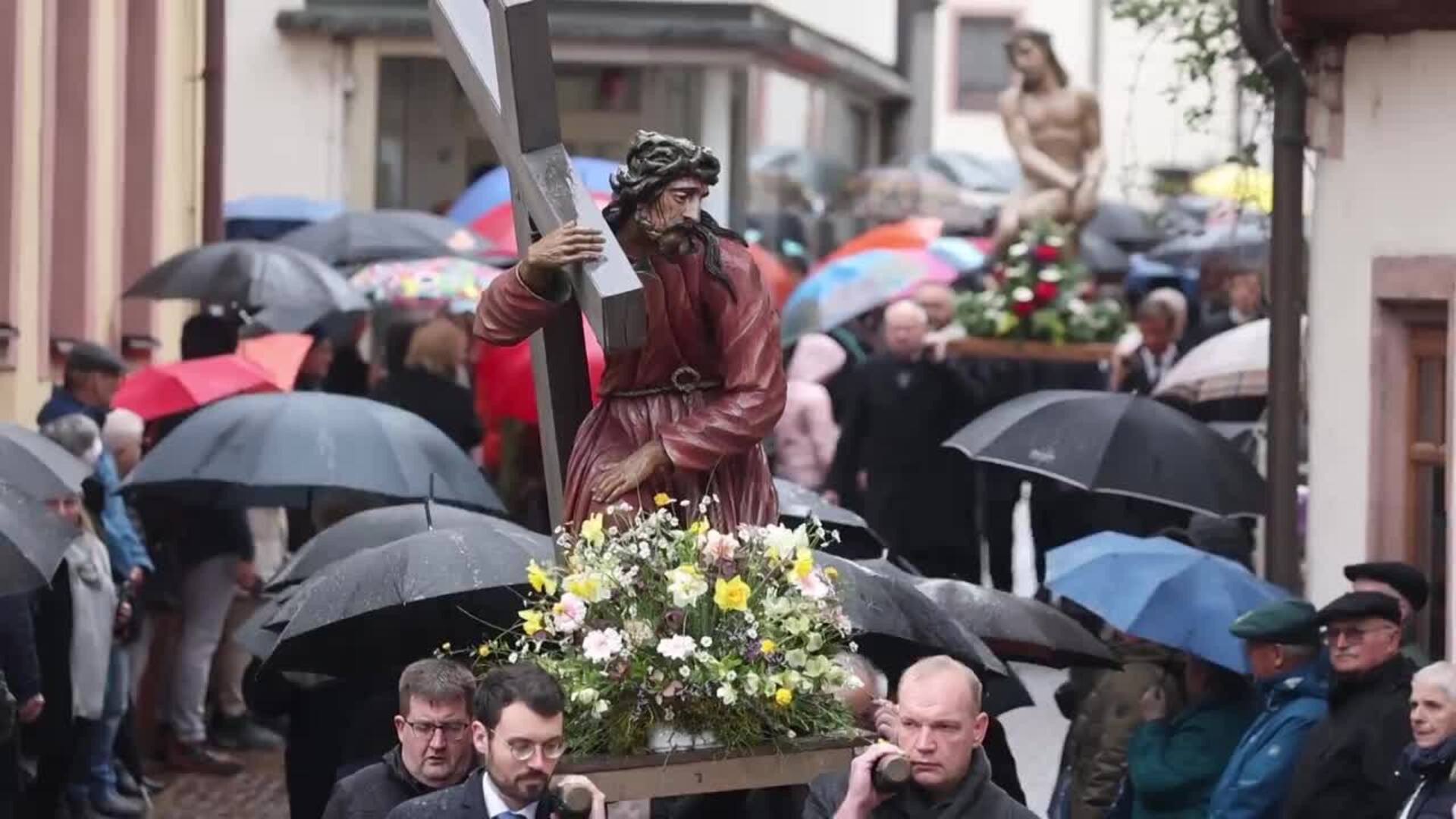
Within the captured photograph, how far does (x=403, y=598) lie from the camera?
30.8 ft

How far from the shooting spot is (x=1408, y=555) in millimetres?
13234

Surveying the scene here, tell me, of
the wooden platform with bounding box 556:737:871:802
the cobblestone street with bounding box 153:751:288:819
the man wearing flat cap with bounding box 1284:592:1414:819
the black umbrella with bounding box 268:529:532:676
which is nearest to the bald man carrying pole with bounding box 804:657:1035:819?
the wooden platform with bounding box 556:737:871:802

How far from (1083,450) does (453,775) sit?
5973 millimetres

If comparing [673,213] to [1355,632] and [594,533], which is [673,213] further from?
[1355,632]

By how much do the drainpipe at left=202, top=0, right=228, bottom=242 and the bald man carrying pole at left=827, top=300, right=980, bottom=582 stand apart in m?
5.93

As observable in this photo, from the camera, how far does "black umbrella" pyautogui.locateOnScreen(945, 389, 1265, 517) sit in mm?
13695

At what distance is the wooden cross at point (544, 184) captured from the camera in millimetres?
8195

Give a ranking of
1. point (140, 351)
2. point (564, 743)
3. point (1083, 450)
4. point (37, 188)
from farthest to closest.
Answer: point (140, 351)
point (37, 188)
point (1083, 450)
point (564, 743)

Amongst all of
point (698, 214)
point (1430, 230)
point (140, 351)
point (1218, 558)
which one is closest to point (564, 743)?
point (698, 214)

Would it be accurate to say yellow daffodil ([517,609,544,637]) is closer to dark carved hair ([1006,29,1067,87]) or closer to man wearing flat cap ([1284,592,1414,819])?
man wearing flat cap ([1284,592,1414,819])

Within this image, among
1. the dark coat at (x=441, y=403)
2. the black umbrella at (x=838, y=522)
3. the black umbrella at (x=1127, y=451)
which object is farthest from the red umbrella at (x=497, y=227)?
the black umbrella at (x=838, y=522)

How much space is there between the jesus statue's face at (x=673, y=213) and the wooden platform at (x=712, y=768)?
1493 millimetres

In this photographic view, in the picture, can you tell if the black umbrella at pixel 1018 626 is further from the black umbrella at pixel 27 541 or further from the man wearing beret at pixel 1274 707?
the black umbrella at pixel 27 541

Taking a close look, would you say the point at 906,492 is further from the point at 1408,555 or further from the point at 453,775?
Answer: the point at 453,775
